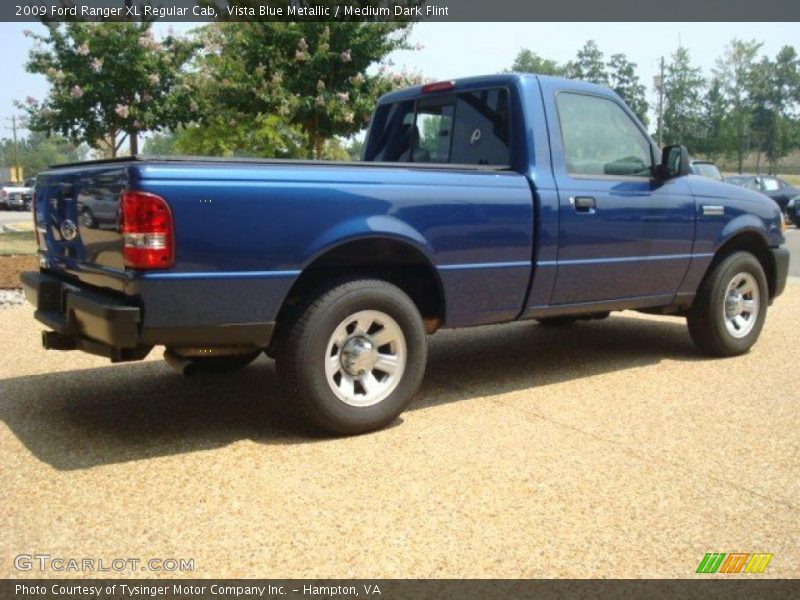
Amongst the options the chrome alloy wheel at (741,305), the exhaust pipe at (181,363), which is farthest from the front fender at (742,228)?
the exhaust pipe at (181,363)

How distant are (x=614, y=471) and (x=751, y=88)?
7176 cm

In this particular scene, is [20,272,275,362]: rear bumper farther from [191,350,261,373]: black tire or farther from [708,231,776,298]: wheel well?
[708,231,776,298]: wheel well

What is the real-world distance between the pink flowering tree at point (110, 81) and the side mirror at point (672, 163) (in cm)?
1142

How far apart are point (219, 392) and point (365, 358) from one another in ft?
4.46

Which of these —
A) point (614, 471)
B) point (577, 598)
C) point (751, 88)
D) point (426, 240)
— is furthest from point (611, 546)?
point (751, 88)

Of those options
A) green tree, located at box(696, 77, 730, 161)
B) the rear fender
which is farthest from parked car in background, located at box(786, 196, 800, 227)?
green tree, located at box(696, 77, 730, 161)

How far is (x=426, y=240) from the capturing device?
14.3 ft

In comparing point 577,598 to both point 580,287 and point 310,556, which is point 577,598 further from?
point 580,287

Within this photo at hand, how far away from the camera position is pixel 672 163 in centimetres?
557

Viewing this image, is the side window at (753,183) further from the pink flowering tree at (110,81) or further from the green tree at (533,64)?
the green tree at (533,64)

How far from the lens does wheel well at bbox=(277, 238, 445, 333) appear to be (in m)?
4.21

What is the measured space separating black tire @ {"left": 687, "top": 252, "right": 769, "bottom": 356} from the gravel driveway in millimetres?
372

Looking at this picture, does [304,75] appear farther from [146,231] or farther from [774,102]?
[774,102]

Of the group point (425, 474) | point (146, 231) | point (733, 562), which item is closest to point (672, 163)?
point (425, 474)
